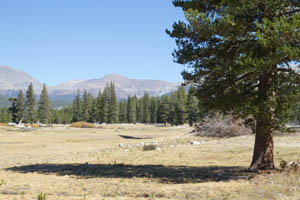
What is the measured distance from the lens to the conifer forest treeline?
97.6 m

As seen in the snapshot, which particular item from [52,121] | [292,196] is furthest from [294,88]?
[52,121]

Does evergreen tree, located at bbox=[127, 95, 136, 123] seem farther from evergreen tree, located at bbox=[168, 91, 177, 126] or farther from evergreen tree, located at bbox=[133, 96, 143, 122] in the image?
evergreen tree, located at bbox=[168, 91, 177, 126]

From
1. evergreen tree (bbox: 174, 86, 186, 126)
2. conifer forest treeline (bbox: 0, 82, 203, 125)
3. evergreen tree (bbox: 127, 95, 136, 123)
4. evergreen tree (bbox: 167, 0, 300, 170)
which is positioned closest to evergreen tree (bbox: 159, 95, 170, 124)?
conifer forest treeline (bbox: 0, 82, 203, 125)

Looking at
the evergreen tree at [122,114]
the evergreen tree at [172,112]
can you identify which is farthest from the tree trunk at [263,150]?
the evergreen tree at [122,114]

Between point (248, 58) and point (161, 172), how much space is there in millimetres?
7118

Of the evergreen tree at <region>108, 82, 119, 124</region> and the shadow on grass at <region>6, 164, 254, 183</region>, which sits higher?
the evergreen tree at <region>108, 82, 119, 124</region>

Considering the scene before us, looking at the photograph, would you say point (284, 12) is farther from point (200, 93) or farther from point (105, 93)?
point (105, 93)

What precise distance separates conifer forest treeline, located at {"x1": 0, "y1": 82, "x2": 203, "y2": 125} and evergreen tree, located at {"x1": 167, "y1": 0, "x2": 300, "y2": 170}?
67.7m

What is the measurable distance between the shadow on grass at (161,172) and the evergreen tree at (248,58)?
146 centimetres

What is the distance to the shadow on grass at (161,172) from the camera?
12578 millimetres

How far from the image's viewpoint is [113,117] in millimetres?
119562

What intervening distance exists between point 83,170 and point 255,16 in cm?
1077

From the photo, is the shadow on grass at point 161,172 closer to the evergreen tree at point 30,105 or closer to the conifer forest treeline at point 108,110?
the conifer forest treeline at point 108,110

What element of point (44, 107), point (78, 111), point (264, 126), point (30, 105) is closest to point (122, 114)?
point (78, 111)
